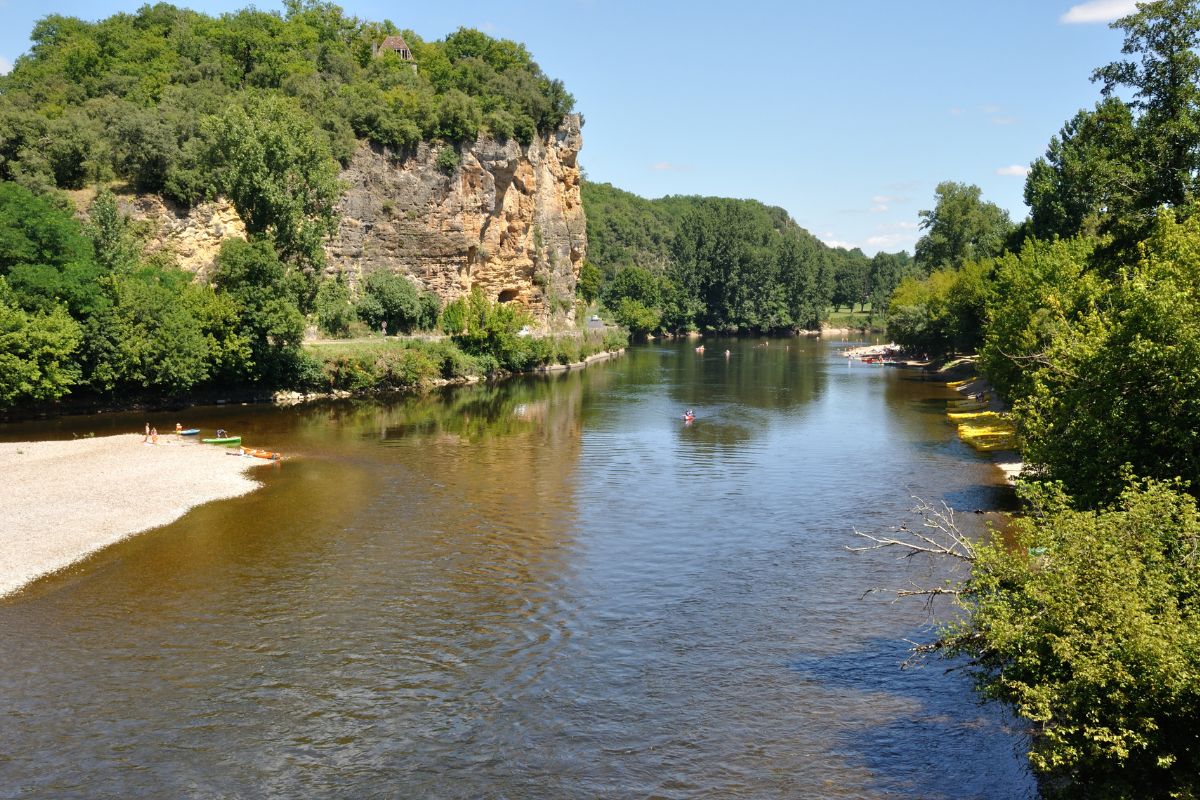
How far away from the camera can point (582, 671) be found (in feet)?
56.1

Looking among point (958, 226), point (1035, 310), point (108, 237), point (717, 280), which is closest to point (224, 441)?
point (108, 237)

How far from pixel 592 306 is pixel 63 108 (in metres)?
66.1

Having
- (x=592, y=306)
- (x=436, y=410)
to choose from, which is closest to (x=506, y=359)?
(x=436, y=410)

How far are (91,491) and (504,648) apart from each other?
16763 millimetres

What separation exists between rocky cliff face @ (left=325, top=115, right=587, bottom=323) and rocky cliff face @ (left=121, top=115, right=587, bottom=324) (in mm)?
81

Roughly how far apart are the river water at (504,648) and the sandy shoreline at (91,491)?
0.93 meters

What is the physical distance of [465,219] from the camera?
73875mm

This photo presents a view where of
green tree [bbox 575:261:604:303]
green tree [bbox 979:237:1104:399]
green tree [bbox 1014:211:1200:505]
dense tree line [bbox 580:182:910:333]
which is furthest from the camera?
dense tree line [bbox 580:182:910:333]

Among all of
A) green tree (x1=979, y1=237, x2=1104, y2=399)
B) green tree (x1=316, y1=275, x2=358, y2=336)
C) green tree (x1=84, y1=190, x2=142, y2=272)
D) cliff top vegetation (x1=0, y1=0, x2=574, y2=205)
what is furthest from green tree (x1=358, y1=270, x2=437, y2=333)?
green tree (x1=979, y1=237, x2=1104, y2=399)

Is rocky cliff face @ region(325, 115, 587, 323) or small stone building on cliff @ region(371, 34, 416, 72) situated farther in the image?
small stone building on cliff @ region(371, 34, 416, 72)

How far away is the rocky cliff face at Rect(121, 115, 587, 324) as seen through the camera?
57.7 meters

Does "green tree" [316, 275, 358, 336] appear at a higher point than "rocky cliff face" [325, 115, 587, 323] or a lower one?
lower

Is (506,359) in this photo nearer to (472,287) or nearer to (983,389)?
(472,287)

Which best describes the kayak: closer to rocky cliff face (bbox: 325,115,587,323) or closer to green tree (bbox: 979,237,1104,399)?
green tree (bbox: 979,237,1104,399)
